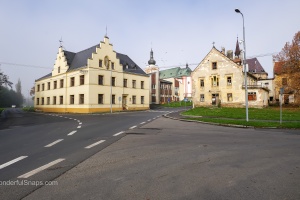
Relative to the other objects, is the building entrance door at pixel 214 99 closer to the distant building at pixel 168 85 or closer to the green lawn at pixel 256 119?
the green lawn at pixel 256 119

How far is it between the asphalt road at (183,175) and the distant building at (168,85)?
59.0 m

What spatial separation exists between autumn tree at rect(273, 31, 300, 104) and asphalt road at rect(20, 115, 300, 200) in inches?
1238

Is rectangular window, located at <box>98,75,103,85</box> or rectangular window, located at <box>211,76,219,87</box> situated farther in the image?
rectangular window, located at <box>211,76,219,87</box>

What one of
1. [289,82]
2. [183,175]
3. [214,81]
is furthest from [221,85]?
[183,175]

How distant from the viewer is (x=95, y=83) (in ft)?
115

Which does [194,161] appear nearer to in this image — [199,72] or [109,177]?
[109,177]

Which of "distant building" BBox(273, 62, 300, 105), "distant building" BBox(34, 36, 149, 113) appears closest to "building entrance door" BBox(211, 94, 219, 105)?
"distant building" BBox(273, 62, 300, 105)

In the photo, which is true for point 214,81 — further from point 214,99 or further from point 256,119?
point 256,119

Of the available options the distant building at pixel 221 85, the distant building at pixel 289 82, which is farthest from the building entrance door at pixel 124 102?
the distant building at pixel 289 82

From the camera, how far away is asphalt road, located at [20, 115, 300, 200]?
11.4 feet

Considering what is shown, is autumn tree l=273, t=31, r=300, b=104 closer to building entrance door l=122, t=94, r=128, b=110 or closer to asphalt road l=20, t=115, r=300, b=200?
building entrance door l=122, t=94, r=128, b=110

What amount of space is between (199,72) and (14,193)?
4090cm

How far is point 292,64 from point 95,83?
32.7 m

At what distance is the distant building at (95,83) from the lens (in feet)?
115
